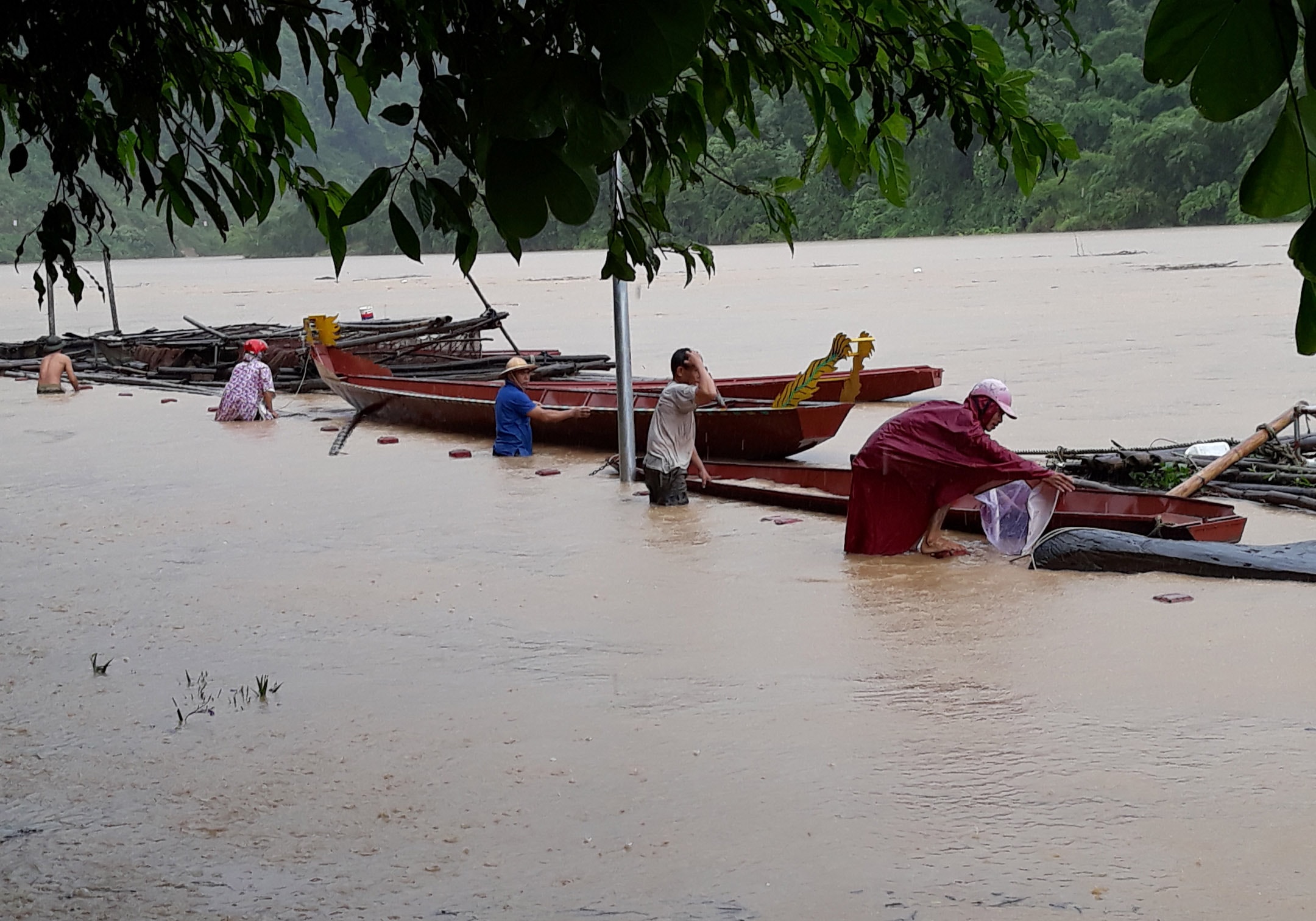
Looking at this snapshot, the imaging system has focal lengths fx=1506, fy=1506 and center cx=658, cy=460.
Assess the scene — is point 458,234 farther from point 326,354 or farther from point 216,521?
point 326,354

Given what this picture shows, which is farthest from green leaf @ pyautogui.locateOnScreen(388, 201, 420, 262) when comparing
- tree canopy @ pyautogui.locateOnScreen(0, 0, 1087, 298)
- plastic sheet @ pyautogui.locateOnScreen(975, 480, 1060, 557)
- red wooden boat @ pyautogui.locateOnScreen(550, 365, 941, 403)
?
red wooden boat @ pyautogui.locateOnScreen(550, 365, 941, 403)

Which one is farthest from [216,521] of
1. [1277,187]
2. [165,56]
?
[1277,187]

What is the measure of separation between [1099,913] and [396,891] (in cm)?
176

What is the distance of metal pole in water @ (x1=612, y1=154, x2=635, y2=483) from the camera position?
31.6ft

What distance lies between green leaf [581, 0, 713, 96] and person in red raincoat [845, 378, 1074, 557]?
5814mm

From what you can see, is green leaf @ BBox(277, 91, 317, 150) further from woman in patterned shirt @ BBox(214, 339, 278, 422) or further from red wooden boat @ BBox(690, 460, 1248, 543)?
woman in patterned shirt @ BBox(214, 339, 278, 422)

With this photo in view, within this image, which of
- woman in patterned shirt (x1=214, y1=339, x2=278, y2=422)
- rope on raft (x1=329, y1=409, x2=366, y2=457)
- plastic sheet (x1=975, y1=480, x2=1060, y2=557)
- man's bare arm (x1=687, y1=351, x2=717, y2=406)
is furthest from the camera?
woman in patterned shirt (x1=214, y1=339, x2=278, y2=422)

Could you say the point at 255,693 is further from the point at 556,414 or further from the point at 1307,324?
the point at 556,414

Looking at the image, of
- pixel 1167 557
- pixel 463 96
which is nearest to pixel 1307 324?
pixel 463 96

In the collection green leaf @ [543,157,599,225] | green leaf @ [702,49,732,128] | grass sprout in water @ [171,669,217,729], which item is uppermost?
green leaf @ [702,49,732,128]

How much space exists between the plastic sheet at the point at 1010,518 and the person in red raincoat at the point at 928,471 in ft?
0.64

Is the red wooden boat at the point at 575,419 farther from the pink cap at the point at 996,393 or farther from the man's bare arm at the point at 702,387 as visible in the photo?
the pink cap at the point at 996,393

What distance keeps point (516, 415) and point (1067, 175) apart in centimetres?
3816

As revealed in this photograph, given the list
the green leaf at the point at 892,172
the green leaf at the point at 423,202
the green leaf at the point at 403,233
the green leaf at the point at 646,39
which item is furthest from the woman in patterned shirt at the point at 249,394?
the green leaf at the point at 646,39
